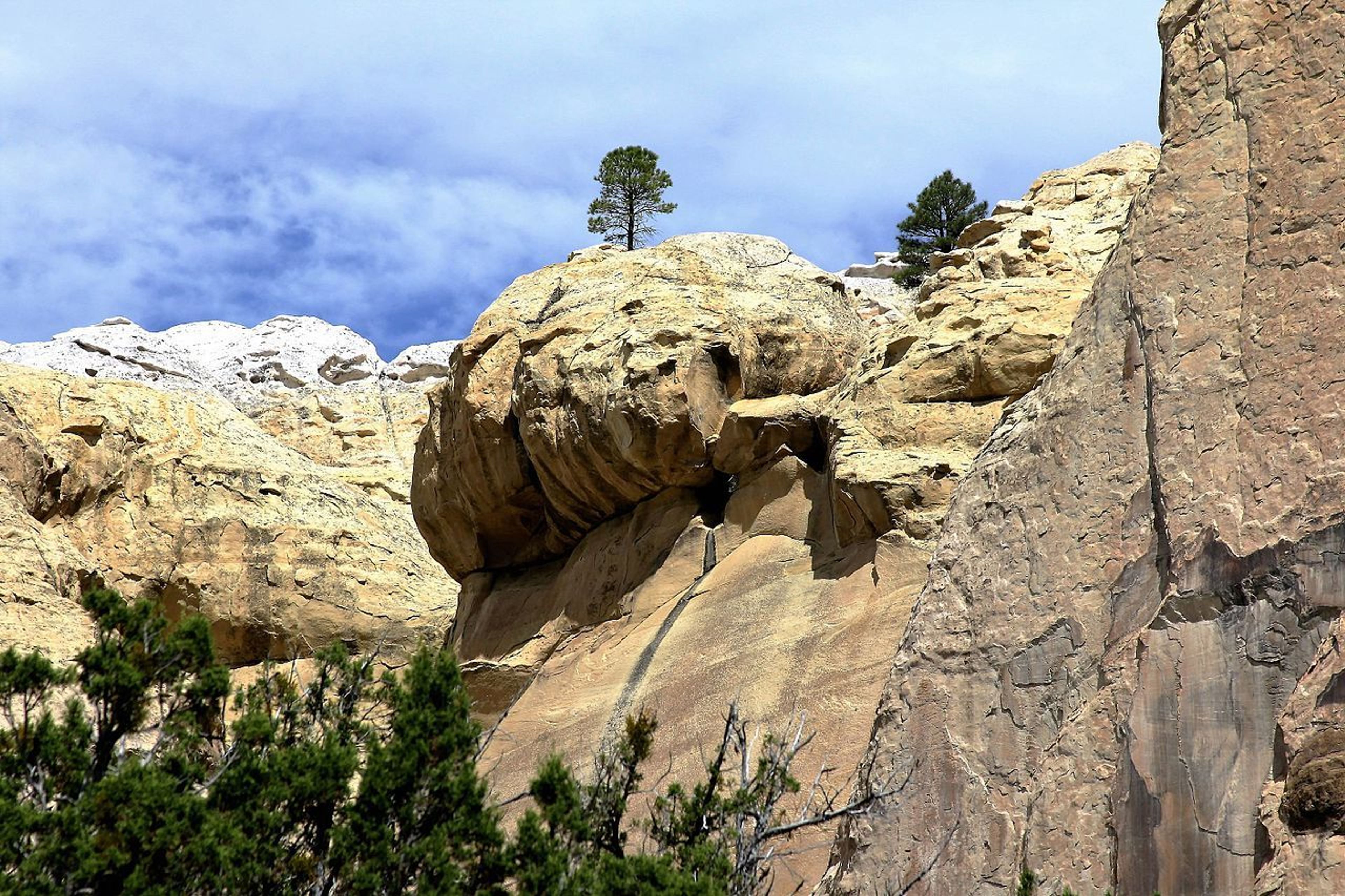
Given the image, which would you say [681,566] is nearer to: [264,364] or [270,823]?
[270,823]

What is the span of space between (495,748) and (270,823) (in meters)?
11.1

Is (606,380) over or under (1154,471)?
over

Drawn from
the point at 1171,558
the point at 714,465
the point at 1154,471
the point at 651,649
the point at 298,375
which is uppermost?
the point at 298,375

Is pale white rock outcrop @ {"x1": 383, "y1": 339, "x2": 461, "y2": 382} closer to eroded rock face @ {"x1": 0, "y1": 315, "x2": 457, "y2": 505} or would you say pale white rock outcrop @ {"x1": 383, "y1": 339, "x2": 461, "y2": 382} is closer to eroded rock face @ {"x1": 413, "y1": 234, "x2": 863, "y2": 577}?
eroded rock face @ {"x1": 0, "y1": 315, "x2": 457, "y2": 505}

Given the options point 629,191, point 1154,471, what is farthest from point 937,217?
point 1154,471

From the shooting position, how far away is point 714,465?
71.6 feet

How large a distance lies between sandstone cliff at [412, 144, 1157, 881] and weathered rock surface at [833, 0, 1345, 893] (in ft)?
15.2

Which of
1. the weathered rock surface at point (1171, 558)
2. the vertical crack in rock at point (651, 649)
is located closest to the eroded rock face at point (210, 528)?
the vertical crack in rock at point (651, 649)

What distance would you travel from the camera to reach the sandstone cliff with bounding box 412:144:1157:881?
60.0ft

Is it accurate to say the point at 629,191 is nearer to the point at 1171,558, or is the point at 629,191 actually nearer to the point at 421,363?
the point at 421,363

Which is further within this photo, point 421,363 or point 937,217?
point 421,363

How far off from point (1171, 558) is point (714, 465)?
38.8 ft

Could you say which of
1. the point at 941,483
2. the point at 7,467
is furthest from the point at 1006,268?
the point at 7,467

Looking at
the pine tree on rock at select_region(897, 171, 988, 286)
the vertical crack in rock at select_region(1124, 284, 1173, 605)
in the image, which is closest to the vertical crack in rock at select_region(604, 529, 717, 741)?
the vertical crack in rock at select_region(1124, 284, 1173, 605)
